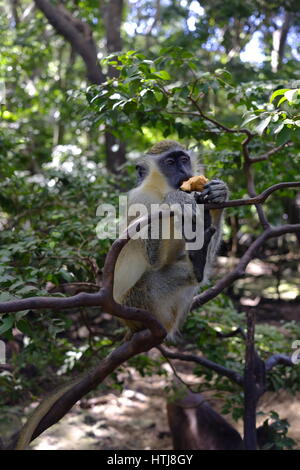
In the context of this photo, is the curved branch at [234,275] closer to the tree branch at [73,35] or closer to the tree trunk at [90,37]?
the tree trunk at [90,37]

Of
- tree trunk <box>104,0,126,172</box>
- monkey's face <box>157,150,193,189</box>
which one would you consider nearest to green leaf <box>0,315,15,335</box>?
monkey's face <box>157,150,193,189</box>

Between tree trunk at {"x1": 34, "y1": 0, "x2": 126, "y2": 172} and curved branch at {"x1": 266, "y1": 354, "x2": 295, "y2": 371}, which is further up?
tree trunk at {"x1": 34, "y1": 0, "x2": 126, "y2": 172}

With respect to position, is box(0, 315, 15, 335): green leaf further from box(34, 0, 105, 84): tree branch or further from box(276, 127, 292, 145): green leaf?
box(34, 0, 105, 84): tree branch

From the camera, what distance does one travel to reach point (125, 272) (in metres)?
3.64

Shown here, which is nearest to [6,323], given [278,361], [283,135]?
[283,135]

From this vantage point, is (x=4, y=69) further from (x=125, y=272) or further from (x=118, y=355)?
(x=118, y=355)

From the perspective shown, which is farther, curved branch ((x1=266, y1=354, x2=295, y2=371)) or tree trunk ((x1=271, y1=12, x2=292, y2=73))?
tree trunk ((x1=271, y1=12, x2=292, y2=73))

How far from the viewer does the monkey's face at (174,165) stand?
11.7 feet

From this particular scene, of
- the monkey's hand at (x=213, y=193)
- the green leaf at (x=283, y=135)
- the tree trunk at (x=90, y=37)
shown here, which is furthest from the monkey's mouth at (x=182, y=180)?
the tree trunk at (x=90, y=37)

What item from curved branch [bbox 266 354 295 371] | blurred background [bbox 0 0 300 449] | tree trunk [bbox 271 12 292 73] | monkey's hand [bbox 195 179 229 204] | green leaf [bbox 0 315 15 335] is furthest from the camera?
tree trunk [bbox 271 12 292 73]

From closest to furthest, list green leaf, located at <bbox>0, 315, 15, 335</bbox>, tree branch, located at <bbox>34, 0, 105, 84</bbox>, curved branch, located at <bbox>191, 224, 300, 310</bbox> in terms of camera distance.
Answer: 1. green leaf, located at <bbox>0, 315, 15, 335</bbox>
2. curved branch, located at <bbox>191, 224, 300, 310</bbox>
3. tree branch, located at <bbox>34, 0, 105, 84</bbox>

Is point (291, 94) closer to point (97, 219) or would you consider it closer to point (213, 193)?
point (213, 193)

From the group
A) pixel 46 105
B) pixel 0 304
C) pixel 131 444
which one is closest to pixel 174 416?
pixel 131 444

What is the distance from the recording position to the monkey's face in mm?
3580
